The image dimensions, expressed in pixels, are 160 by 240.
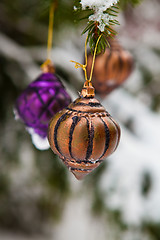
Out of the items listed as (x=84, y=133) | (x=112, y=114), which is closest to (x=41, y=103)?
(x=84, y=133)

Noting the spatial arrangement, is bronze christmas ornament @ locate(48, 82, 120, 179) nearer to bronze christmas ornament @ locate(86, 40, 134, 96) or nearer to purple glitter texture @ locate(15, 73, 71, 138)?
purple glitter texture @ locate(15, 73, 71, 138)

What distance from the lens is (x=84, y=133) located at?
24 centimetres

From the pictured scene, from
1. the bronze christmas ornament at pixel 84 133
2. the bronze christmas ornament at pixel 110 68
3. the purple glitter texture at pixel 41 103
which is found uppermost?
the bronze christmas ornament at pixel 110 68

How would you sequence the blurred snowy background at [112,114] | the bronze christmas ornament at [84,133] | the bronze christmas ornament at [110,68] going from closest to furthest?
the bronze christmas ornament at [84,133]
the bronze christmas ornament at [110,68]
the blurred snowy background at [112,114]

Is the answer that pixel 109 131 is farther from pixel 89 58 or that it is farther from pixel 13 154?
pixel 13 154

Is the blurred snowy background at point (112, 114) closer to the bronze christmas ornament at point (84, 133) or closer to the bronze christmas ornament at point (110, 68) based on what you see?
the bronze christmas ornament at point (110, 68)

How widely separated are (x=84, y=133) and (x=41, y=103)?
114mm

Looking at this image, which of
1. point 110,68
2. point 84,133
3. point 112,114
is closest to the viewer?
point 84,133

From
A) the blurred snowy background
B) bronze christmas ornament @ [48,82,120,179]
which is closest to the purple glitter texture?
bronze christmas ornament @ [48,82,120,179]

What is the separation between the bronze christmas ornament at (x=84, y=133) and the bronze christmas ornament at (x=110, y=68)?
177mm

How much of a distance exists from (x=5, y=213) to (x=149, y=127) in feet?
3.47

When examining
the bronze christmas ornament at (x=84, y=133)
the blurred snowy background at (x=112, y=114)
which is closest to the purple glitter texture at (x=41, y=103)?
the bronze christmas ornament at (x=84, y=133)

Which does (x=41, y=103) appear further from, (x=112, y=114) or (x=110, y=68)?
(x=112, y=114)

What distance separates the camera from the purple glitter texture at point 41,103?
1.09 ft
